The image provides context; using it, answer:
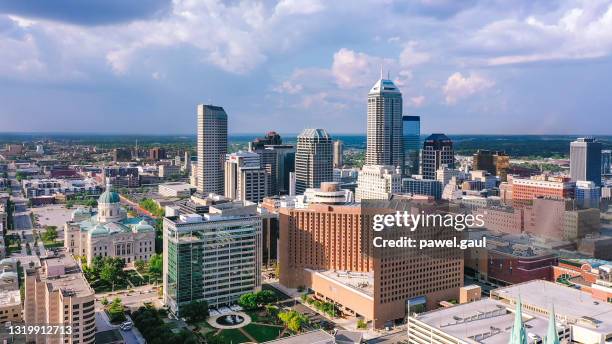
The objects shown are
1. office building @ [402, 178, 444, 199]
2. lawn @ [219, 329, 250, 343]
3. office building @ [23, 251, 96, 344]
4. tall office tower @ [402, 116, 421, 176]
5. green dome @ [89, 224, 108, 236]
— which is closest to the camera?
office building @ [23, 251, 96, 344]

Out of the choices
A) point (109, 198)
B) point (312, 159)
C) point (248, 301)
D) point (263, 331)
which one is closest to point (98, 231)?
point (109, 198)

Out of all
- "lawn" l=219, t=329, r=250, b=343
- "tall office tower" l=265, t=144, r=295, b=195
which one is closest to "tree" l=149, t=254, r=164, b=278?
"lawn" l=219, t=329, r=250, b=343

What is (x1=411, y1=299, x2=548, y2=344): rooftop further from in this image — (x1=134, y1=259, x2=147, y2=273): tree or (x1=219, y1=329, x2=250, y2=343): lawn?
(x1=134, y1=259, x2=147, y2=273): tree

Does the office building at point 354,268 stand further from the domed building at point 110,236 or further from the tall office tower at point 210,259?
the domed building at point 110,236

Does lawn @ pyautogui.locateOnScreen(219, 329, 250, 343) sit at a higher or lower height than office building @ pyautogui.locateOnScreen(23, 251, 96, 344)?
lower

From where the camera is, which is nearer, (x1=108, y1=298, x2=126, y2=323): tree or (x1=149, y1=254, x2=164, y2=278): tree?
(x1=108, y1=298, x2=126, y2=323): tree

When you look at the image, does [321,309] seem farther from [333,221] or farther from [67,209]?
[67,209]

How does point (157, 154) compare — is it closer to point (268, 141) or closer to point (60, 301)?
point (268, 141)
